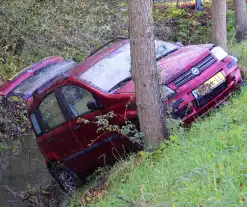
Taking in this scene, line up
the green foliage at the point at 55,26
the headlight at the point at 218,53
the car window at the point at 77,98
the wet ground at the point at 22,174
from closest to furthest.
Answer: the car window at the point at 77,98 → the headlight at the point at 218,53 → the wet ground at the point at 22,174 → the green foliage at the point at 55,26

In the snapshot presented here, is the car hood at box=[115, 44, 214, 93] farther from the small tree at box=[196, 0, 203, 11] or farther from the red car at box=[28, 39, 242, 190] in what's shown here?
the small tree at box=[196, 0, 203, 11]

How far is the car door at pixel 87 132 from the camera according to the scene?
7.07m

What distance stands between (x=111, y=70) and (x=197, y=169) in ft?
10.8

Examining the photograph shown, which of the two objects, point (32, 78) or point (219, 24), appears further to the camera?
Answer: point (219, 24)

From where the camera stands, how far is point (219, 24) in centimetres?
1116

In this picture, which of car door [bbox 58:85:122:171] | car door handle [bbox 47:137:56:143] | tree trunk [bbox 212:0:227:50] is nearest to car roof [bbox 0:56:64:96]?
car door handle [bbox 47:137:56:143]

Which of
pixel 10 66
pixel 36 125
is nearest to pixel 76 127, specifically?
pixel 36 125

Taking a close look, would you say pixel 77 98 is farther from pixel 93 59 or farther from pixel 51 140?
pixel 51 140

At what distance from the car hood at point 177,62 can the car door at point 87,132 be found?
56cm

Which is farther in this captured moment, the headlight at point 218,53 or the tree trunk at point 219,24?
the tree trunk at point 219,24

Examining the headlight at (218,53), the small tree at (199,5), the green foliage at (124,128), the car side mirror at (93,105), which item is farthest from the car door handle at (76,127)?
the small tree at (199,5)

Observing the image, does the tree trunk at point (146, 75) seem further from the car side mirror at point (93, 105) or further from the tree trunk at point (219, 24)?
the tree trunk at point (219, 24)

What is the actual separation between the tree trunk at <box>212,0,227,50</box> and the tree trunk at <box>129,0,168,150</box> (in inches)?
207

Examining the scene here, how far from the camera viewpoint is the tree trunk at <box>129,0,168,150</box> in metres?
5.98
